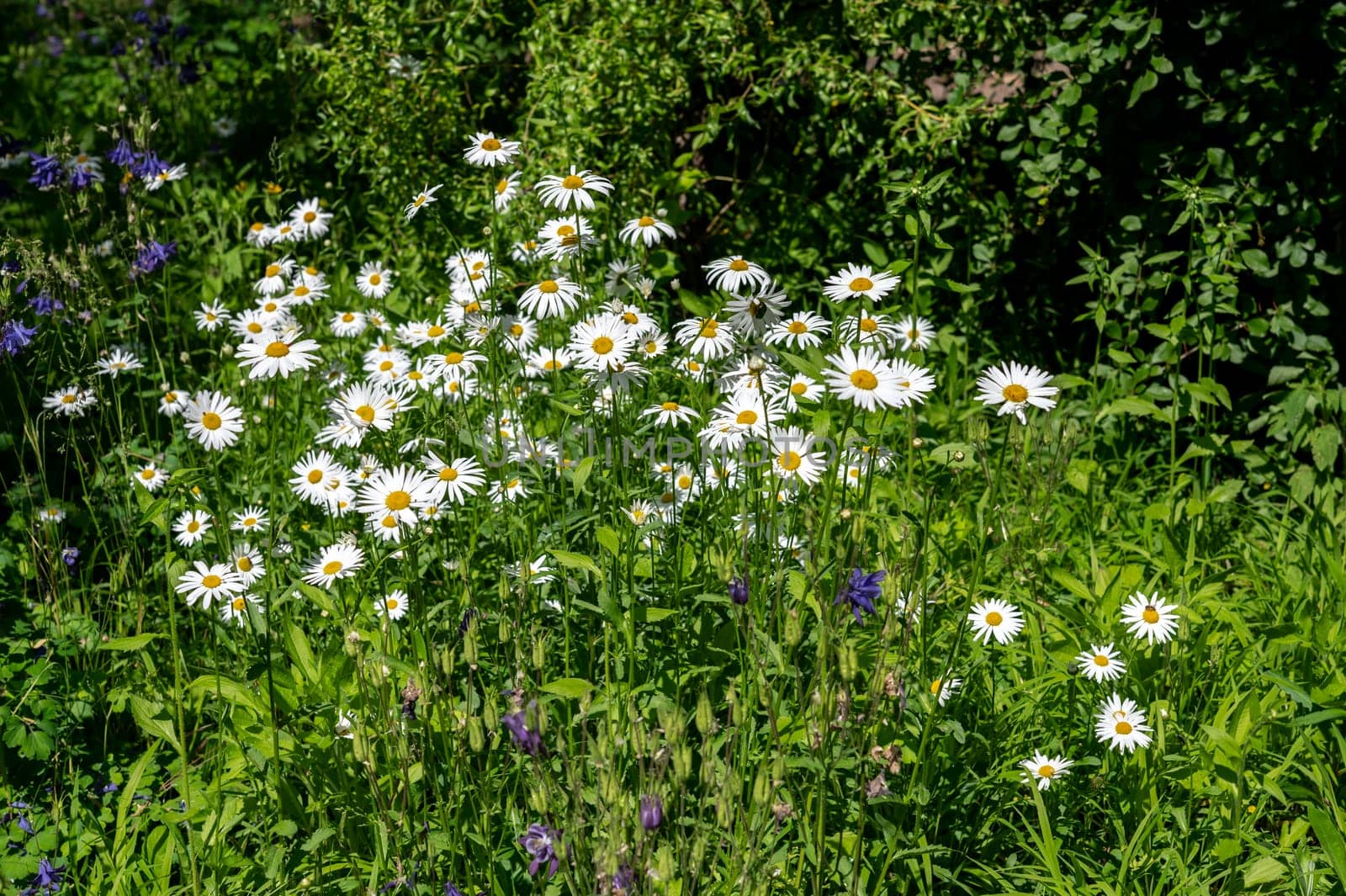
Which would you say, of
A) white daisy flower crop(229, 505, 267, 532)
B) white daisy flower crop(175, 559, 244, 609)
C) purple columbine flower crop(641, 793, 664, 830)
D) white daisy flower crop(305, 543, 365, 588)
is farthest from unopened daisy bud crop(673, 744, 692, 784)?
white daisy flower crop(229, 505, 267, 532)

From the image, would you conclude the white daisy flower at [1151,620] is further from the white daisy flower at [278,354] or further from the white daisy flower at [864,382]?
the white daisy flower at [278,354]

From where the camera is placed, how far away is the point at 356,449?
3080 mm

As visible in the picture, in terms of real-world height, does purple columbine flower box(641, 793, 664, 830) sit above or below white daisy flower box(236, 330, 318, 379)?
below

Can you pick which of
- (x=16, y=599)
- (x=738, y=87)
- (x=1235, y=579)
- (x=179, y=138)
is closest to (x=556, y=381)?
(x=16, y=599)

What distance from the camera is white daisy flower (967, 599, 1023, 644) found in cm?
264

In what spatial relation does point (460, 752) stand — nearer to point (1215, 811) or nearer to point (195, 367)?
point (1215, 811)

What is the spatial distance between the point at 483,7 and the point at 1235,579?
3.26 metres

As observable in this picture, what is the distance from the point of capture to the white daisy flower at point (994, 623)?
8.66 feet

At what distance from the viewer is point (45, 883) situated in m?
2.26

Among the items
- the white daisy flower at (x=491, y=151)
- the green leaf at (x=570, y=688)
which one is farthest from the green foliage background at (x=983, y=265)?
the white daisy flower at (x=491, y=151)

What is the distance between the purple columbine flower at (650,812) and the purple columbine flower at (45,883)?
1.32 metres

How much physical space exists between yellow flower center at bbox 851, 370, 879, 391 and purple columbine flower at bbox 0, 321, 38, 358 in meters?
2.16

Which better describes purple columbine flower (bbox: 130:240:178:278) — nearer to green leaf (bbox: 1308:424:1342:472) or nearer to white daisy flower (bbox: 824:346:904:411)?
white daisy flower (bbox: 824:346:904:411)

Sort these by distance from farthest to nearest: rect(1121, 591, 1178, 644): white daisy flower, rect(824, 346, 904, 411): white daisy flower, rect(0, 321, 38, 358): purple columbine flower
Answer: rect(0, 321, 38, 358): purple columbine flower < rect(1121, 591, 1178, 644): white daisy flower < rect(824, 346, 904, 411): white daisy flower
